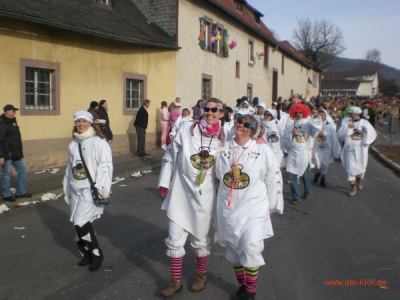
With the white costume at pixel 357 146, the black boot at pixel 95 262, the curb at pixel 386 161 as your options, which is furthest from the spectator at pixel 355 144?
the black boot at pixel 95 262

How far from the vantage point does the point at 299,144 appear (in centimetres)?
923

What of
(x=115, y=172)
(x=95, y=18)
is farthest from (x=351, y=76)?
(x=115, y=172)

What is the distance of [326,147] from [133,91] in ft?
27.5

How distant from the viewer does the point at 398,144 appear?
21.3 m

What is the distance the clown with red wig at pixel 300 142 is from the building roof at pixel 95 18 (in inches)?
272

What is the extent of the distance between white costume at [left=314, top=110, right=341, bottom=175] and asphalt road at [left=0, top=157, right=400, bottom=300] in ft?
7.71

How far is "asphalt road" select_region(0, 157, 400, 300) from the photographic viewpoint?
448 centimetres

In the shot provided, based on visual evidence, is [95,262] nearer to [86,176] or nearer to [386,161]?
[86,176]

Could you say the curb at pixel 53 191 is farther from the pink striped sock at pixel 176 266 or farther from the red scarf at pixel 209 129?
the red scarf at pixel 209 129

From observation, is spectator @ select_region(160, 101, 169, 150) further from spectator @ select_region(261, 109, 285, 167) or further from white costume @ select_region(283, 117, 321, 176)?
white costume @ select_region(283, 117, 321, 176)

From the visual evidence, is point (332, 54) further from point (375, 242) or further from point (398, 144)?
point (375, 242)

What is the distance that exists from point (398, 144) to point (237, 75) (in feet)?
34.8

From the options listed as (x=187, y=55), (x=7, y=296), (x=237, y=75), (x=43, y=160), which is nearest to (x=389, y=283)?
(x=7, y=296)

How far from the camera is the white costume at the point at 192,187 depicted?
4270mm
